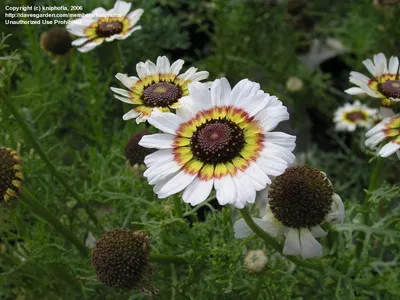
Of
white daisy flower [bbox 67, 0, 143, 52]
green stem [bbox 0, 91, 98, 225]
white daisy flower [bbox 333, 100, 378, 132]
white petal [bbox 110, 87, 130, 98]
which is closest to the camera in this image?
white petal [bbox 110, 87, 130, 98]

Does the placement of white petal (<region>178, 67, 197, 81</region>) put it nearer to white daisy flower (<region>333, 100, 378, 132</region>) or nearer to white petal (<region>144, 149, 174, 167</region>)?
white petal (<region>144, 149, 174, 167</region>)

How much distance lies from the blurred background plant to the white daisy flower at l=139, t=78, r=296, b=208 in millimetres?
286

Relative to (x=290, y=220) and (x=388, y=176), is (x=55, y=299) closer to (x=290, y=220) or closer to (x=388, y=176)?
(x=290, y=220)

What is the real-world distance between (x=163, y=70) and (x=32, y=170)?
56 centimetres

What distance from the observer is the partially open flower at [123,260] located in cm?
120

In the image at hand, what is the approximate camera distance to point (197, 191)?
989 mm

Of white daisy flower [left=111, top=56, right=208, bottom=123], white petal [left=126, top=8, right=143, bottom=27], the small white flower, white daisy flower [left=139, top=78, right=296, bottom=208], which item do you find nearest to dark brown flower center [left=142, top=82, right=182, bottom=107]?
white daisy flower [left=111, top=56, right=208, bottom=123]

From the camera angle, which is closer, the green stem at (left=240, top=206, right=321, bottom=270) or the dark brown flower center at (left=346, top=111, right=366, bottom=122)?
the green stem at (left=240, top=206, right=321, bottom=270)

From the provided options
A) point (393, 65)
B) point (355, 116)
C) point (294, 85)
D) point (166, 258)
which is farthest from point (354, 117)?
point (166, 258)

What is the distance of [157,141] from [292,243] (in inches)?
14.3

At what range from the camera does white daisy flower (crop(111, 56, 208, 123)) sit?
1.25m

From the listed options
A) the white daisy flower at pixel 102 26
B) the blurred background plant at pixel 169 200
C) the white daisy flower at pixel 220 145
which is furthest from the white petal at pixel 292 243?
the white daisy flower at pixel 102 26

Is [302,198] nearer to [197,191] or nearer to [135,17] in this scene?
[197,191]

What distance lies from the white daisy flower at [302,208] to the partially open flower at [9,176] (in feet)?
1.84
